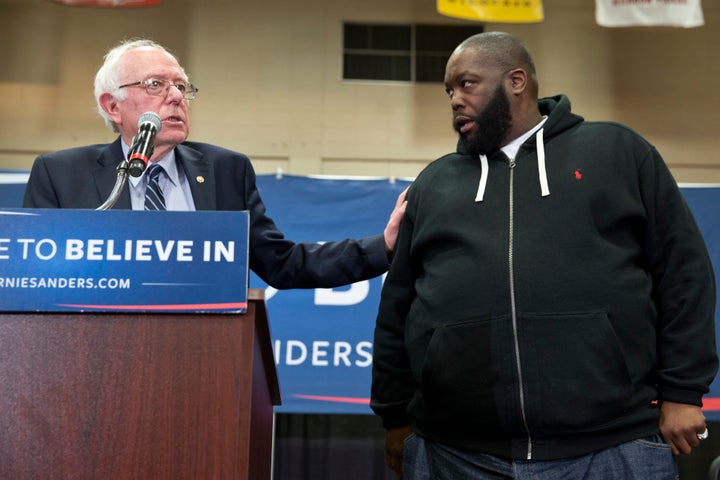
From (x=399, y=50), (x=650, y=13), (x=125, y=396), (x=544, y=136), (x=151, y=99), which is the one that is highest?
(x=399, y=50)

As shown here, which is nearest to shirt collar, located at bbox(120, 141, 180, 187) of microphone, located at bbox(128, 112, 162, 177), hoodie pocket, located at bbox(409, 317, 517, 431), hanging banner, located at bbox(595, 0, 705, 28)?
microphone, located at bbox(128, 112, 162, 177)

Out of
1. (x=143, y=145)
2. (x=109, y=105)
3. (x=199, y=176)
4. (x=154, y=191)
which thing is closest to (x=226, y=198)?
(x=199, y=176)

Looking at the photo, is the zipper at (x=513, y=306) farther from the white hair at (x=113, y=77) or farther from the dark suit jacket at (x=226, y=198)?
the white hair at (x=113, y=77)

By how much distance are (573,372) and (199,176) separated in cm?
126

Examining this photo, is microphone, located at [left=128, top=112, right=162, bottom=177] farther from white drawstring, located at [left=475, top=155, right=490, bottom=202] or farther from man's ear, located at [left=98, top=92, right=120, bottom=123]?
white drawstring, located at [left=475, top=155, right=490, bottom=202]

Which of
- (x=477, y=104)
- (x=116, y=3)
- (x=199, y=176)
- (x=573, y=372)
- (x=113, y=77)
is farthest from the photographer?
(x=116, y=3)

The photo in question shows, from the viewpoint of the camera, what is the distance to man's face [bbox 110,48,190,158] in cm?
261

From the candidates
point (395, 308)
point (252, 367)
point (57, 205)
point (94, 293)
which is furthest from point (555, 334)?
point (57, 205)

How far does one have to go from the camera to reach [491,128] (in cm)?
221

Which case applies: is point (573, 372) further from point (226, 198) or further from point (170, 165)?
point (170, 165)

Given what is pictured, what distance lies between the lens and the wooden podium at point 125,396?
4.80ft

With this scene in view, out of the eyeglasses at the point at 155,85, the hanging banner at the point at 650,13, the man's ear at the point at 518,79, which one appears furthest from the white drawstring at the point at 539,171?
the hanging banner at the point at 650,13

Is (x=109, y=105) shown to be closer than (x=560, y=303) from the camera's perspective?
No

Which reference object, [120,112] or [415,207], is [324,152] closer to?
[120,112]
